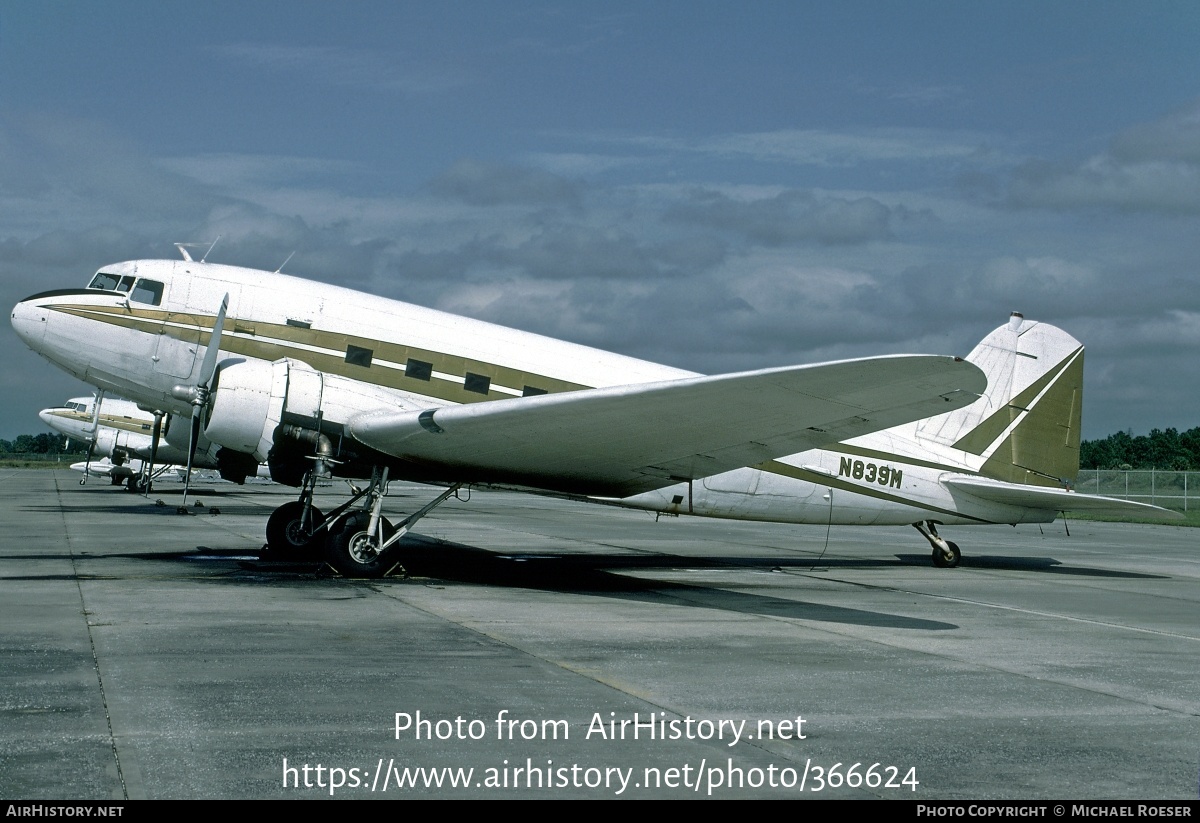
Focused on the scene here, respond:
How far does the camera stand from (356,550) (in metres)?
13.9

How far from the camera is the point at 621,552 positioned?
68.0 feet

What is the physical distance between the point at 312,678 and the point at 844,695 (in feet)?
11.8

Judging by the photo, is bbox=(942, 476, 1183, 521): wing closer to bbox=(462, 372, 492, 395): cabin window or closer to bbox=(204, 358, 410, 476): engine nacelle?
bbox=(462, 372, 492, 395): cabin window

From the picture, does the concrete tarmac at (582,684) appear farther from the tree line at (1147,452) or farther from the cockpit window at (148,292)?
the tree line at (1147,452)

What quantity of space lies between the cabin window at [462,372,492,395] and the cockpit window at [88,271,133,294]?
15.4 feet

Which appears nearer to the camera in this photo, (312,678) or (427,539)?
(312,678)

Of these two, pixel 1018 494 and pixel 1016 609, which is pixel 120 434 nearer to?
pixel 1018 494

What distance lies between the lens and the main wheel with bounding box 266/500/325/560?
16750 mm

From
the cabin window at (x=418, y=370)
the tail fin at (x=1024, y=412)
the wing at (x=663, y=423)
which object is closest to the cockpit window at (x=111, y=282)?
the cabin window at (x=418, y=370)

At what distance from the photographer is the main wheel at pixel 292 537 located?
16.8 meters

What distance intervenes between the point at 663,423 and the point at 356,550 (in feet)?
14.5

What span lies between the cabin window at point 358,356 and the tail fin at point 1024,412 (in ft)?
29.7

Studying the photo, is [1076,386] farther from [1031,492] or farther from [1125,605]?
[1125,605]
